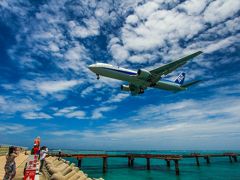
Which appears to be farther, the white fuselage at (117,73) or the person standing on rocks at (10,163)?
the white fuselage at (117,73)

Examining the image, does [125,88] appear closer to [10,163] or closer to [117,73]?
[117,73]

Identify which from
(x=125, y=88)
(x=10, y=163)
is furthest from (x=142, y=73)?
(x=10, y=163)

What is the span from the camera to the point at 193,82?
36.0 meters

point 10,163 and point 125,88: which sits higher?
point 125,88

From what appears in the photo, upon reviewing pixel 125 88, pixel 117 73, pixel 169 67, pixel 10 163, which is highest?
pixel 169 67

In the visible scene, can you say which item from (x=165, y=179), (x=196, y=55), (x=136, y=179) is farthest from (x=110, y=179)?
(x=196, y=55)

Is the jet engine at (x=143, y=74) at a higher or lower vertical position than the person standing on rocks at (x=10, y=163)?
higher

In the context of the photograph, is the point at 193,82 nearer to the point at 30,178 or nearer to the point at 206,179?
the point at 206,179

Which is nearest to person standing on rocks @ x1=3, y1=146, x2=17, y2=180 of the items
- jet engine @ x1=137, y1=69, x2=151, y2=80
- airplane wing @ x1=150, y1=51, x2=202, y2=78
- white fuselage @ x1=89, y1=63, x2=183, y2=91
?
white fuselage @ x1=89, y1=63, x2=183, y2=91

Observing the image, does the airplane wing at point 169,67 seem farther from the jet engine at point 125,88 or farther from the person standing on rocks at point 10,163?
the person standing on rocks at point 10,163

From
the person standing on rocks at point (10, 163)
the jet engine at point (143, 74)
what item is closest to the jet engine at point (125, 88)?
the jet engine at point (143, 74)

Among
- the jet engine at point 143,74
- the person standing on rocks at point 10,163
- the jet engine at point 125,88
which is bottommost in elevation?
the person standing on rocks at point 10,163

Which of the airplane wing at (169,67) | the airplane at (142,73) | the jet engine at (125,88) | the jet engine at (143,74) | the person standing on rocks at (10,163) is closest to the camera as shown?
the person standing on rocks at (10,163)

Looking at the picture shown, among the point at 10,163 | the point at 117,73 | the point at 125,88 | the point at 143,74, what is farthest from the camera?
the point at 125,88
